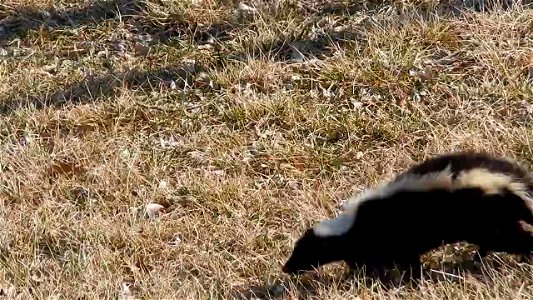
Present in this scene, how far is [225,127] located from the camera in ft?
23.1

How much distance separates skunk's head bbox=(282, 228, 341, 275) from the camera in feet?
17.1

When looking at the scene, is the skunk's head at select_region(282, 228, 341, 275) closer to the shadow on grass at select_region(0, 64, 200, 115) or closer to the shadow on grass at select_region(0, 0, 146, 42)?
the shadow on grass at select_region(0, 64, 200, 115)

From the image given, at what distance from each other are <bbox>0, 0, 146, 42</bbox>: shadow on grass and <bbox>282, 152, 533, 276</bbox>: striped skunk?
425cm

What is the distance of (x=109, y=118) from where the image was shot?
7262 mm

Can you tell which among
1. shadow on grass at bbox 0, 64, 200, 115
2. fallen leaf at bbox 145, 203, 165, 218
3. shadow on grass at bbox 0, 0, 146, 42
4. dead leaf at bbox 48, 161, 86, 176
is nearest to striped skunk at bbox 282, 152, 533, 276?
fallen leaf at bbox 145, 203, 165, 218

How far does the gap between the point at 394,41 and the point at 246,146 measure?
1.62m

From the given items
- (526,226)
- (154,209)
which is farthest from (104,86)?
(526,226)

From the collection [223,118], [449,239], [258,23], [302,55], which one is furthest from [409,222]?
[258,23]

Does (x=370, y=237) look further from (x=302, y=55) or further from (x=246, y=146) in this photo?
(x=302, y=55)

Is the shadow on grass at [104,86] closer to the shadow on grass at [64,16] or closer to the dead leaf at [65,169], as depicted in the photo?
the dead leaf at [65,169]

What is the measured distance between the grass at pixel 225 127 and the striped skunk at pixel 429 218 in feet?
0.65

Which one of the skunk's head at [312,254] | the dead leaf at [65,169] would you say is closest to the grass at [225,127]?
the dead leaf at [65,169]

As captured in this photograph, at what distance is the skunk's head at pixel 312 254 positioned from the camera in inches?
205

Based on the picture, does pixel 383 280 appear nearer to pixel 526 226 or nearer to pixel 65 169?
pixel 526 226
